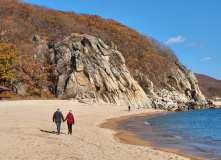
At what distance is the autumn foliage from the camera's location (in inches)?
1694

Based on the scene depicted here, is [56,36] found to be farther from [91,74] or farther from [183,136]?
[183,136]

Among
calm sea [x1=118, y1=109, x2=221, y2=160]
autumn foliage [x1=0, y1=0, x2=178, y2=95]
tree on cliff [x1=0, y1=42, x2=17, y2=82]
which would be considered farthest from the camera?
autumn foliage [x1=0, y1=0, x2=178, y2=95]

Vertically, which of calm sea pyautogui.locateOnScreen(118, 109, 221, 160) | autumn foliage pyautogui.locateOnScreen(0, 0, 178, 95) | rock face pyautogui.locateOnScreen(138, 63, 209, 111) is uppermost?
autumn foliage pyautogui.locateOnScreen(0, 0, 178, 95)

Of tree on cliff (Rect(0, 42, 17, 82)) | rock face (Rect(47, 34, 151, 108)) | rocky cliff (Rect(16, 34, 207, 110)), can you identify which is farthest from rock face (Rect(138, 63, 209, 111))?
tree on cliff (Rect(0, 42, 17, 82))

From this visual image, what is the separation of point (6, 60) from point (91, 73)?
16.5 meters

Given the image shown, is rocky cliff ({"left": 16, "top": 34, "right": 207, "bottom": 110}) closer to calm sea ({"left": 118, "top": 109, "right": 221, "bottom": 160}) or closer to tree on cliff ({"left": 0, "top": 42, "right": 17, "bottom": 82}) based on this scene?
tree on cliff ({"left": 0, "top": 42, "right": 17, "bottom": 82})

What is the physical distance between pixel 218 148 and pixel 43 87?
114 ft

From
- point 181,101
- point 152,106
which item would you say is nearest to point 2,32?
point 152,106

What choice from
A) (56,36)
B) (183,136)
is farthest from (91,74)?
(183,136)

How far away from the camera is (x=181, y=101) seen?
63.6 meters

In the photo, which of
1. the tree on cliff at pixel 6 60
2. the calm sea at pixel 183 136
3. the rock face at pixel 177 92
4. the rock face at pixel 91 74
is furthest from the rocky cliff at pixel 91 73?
the calm sea at pixel 183 136

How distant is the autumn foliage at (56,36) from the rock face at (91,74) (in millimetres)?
3650

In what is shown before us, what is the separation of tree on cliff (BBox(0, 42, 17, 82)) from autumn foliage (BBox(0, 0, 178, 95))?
6.10 feet

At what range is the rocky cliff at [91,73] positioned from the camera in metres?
41.2
